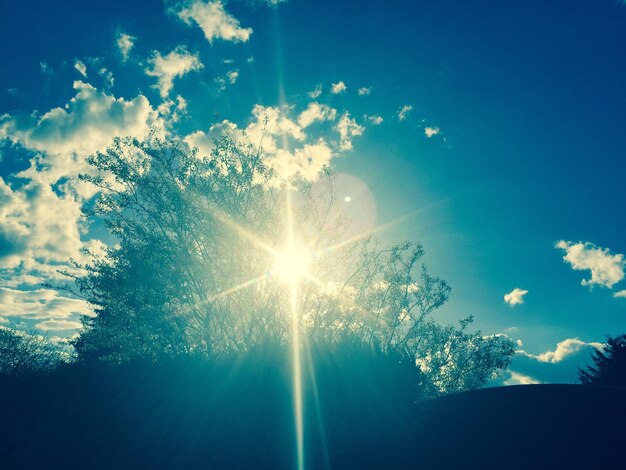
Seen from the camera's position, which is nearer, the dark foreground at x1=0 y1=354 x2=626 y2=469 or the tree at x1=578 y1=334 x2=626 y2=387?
the dark foreground at x1=0 y1=354 x2=626 y2=469

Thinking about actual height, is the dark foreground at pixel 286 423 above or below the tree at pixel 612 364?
below

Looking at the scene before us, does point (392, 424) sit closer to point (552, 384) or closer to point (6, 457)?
point (552, 384)

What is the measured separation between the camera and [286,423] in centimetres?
738

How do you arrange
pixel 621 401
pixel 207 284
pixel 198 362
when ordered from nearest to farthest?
pixel 621 401 → pixel 198 362 → pixel 207 284

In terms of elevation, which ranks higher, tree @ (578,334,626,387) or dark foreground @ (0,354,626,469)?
tree @ (578,334,626,387)

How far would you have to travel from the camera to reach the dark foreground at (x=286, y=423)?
652 cm

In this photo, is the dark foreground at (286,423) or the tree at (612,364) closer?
the dark foreground at (286,423)

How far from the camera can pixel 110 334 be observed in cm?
1688

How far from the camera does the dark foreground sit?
21.4 ft

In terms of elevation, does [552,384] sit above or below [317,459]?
above

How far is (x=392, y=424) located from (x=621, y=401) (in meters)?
5.00

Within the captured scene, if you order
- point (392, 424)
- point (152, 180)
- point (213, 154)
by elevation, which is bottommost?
point (392, 424)

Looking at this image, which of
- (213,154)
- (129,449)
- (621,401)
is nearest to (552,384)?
(621,401)

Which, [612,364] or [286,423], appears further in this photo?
[612,364]
